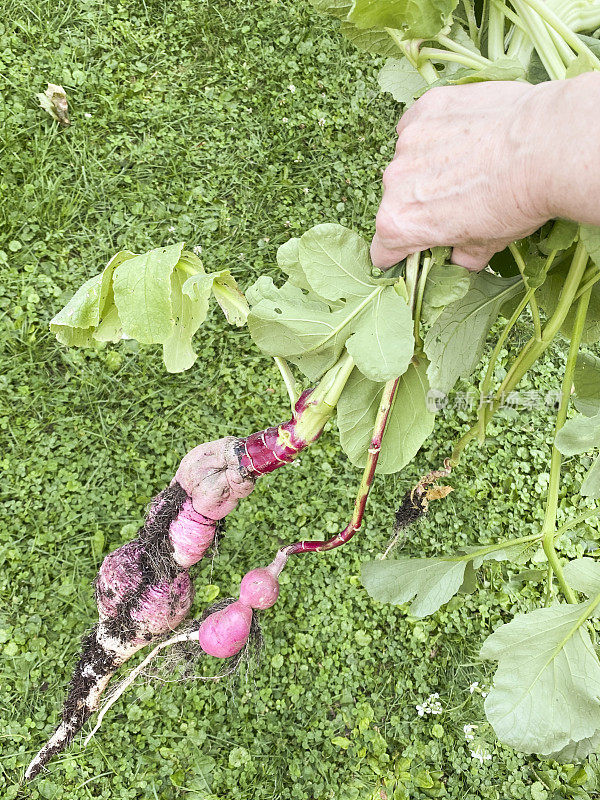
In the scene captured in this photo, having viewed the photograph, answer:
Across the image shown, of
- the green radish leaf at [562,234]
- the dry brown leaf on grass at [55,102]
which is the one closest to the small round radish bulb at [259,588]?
the green radish leaf at [562,234]

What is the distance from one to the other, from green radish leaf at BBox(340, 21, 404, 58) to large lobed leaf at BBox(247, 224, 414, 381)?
397 millimetres

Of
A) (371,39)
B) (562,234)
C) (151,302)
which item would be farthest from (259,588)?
(371,39)

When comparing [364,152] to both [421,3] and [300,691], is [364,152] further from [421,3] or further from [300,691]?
[300,691]

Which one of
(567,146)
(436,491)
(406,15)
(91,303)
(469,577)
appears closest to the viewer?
(567,146)

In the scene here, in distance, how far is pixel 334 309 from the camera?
1.37 meters

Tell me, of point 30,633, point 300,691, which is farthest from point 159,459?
point 300,691

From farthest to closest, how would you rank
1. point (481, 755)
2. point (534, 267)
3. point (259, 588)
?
1. point (481, 755)
2. point (259, 588)
3. point (534, 267)

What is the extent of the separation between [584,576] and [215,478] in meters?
1.03

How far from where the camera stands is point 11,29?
2.82 m

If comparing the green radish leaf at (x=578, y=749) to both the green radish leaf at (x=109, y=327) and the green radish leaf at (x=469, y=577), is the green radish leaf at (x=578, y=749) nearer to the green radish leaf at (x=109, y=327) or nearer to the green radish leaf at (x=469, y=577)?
the green radish leaf at (x=469, y=577)

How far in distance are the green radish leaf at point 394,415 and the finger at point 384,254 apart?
25 centimetres

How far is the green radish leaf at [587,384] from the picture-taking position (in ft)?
5.13

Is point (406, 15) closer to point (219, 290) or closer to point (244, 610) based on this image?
point (219, 290)

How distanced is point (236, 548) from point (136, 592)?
479 millimetres
